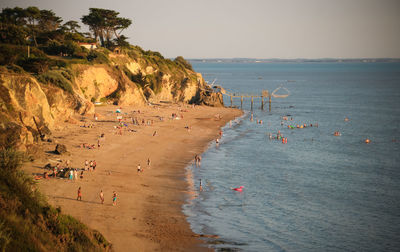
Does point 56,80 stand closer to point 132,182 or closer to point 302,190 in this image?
point 132,182

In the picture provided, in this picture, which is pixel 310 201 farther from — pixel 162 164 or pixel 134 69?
pixel 134 69

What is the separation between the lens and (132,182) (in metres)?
30.8

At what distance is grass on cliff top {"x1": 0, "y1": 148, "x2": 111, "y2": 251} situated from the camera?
1219cm

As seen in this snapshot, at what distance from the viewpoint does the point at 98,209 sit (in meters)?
24.5

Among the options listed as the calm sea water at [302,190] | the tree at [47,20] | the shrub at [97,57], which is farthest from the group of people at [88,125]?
the tree at [47,20]

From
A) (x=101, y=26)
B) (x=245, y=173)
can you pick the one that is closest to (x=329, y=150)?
(x=245, y=173)

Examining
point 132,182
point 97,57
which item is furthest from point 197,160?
point 97,57

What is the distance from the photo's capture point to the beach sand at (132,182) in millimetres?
21875

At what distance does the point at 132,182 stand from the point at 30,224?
57.6 ft

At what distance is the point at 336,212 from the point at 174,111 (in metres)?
46.0

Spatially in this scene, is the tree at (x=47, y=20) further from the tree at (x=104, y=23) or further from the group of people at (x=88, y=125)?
the group of people at (x=88, y=125)

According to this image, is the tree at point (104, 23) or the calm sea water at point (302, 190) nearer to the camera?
the calm sea water at point (302, 190)

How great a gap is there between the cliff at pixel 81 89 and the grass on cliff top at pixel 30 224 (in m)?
16.8

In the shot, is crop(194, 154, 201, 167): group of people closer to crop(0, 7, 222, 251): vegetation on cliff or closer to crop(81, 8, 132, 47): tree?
crop(0, 7, 222, 251): vegetation on cliff
